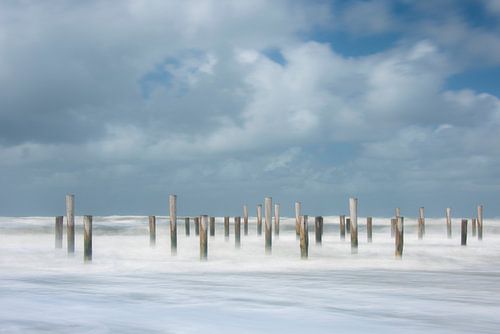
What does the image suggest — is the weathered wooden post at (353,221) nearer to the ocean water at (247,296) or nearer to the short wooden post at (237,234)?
the ocean water at (247,296)

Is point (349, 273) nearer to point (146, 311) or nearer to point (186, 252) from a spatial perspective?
point (146, 311)

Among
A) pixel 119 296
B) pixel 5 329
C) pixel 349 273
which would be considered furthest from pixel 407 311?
pixel 349 273

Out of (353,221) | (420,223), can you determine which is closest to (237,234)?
(353,221)

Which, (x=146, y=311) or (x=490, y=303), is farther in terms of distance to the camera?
(x=490, y=303)

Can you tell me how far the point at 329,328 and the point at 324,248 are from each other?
50.3ft

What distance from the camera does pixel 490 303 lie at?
28.2 feet

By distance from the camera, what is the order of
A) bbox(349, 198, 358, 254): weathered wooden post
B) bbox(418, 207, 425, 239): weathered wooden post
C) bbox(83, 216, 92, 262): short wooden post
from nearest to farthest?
bbox(83, 216, 92, 262): short wooden post
bbox(349, 198, 358, 254): weathered wooden post
bbox(418, 207, 425, 239): weathered wooden post

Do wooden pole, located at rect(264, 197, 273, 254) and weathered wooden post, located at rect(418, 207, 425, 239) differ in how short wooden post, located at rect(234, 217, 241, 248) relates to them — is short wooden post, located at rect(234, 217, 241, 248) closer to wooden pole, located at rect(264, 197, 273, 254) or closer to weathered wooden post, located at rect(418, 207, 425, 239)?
wooden pole, located at rect(264, 197, 273, 254)

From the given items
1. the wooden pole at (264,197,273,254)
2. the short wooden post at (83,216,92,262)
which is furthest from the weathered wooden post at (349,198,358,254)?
the short wooden post at (83,216,92,262)

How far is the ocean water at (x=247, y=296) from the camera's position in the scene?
6.77m

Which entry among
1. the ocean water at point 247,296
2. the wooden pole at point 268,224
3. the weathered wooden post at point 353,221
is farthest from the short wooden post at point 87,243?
the weathered wooden post at point 353,221

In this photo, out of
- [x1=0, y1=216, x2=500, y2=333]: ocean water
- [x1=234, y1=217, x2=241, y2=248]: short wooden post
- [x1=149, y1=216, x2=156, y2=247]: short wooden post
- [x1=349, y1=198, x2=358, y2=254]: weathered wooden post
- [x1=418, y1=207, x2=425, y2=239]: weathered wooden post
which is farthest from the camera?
[x1=418, y1=207, x2=425, y2=239]: weathered wooden post

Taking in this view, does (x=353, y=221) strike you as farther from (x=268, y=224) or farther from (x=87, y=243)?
(x=87, y=243)

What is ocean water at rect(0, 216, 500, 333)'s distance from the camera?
6.77 meters
